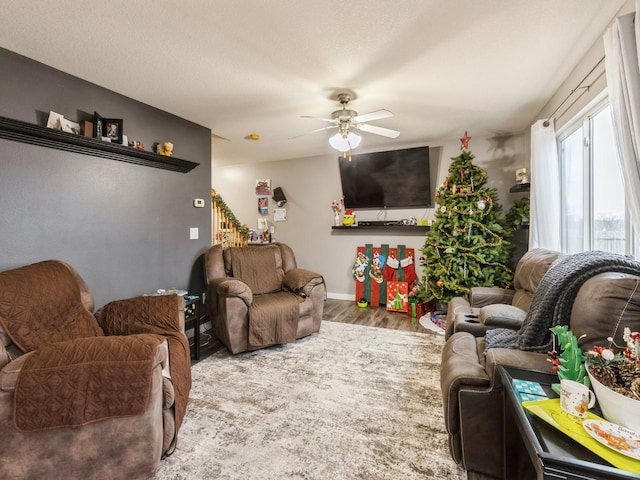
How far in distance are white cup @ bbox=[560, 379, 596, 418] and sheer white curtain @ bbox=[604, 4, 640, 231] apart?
2.78ft

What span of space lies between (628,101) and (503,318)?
135 cm

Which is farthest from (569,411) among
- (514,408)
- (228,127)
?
(228,127)

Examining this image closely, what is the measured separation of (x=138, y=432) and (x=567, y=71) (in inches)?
145

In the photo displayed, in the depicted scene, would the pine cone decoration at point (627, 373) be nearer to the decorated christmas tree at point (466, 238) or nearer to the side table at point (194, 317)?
the decorated christmas tree at point (466, 238)

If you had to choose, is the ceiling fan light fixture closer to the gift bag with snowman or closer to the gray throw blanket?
the gray throw blanket

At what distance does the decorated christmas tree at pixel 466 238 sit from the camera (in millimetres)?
3555

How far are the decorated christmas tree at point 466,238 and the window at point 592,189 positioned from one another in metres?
0.75

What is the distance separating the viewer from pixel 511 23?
5.89 feet

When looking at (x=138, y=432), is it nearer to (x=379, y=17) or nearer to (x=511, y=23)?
(x=379, y=17)

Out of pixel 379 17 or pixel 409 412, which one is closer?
pixel 379 17

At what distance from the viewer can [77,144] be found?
2340 mm

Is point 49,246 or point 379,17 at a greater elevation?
point 379,17

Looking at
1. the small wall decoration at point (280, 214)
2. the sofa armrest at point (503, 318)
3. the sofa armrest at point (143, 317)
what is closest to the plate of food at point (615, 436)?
the sofa armrest at point (503, 318)

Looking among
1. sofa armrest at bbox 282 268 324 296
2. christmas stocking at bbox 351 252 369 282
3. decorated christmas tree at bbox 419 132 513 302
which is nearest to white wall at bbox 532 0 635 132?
decorated christmas tree at bbox 419 132 513 302
